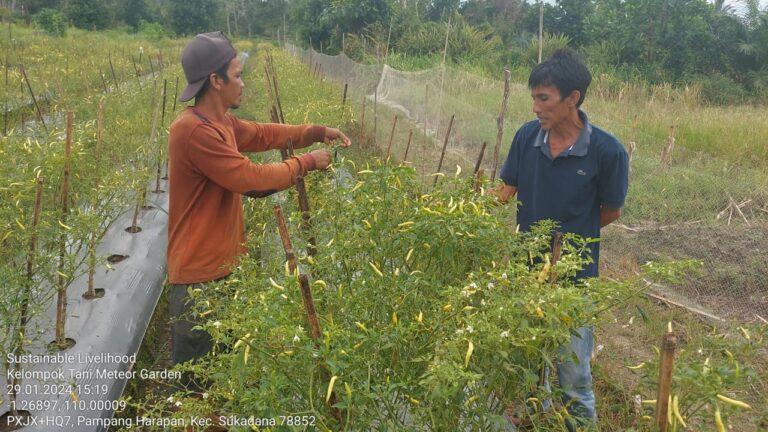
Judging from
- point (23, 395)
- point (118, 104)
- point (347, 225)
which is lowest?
point (23, 395)

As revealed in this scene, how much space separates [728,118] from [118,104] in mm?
9267

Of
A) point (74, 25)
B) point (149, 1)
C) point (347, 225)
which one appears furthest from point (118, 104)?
point (149, 1)

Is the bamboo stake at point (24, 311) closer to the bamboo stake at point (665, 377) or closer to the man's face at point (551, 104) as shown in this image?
the man's face at point (551, 104)

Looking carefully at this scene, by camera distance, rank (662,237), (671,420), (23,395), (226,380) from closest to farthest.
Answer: (671,420) → (226,380) → (23,395) → (662,237)

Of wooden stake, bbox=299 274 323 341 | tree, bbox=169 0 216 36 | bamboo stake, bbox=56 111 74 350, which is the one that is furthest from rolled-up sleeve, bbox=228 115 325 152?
tree, bbox=169 0 216 36

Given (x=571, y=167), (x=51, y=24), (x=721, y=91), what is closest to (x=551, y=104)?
(x=571, y=167)

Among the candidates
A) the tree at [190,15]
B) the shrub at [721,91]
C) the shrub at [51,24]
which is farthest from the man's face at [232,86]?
the tree at [190,15]

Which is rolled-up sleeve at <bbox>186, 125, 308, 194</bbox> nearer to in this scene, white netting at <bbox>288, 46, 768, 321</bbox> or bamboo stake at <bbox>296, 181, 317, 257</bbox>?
bamboo stake at <bbox>296, 181, 317, 257</bbox>

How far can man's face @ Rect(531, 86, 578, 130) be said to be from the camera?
2.41 meters

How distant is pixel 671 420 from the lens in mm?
1236

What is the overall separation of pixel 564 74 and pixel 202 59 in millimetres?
1496

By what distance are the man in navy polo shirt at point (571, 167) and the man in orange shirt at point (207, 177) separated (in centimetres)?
94

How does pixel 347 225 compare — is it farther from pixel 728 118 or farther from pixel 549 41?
pixel 549 41

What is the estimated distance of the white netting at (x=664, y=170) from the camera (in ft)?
15.4
